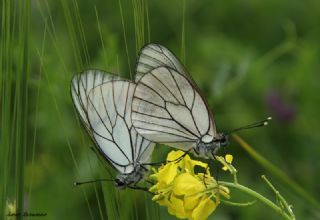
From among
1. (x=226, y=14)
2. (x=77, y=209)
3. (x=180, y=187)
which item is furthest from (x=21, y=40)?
(x=226, y=14)

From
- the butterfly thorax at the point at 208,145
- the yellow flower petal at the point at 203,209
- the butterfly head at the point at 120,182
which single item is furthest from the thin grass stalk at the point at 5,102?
the butterfly thorax at the point at 208,145

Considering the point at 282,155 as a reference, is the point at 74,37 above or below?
above

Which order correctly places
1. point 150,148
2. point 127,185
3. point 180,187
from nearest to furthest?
point 180,187 → point 127,185 → point 150,148

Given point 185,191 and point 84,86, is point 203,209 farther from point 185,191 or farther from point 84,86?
point 84,86

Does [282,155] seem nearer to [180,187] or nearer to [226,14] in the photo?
[226,14]

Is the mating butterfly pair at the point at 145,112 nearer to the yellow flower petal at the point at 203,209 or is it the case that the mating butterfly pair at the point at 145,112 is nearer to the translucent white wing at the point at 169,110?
the translucent white wing at the point at 169,110

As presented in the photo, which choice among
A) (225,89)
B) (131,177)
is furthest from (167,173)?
(225,89)
